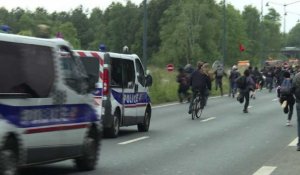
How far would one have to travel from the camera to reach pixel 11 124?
8242 mm

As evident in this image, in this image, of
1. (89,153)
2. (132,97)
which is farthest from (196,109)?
(89,153)

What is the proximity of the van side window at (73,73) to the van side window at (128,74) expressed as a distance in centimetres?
590

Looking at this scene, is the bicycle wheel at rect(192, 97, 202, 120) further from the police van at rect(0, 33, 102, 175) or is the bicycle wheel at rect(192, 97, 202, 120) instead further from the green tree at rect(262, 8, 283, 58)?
the green tree at rect(262, 8, 283, 58)

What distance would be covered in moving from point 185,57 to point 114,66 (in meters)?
90.8

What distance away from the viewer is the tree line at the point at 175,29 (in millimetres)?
105625

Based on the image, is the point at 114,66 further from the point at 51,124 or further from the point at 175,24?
the point at 175,24

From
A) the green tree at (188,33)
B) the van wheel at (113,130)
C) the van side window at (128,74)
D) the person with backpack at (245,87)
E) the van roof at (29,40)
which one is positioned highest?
the green tree at (188,33)

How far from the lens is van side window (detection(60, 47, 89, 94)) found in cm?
974

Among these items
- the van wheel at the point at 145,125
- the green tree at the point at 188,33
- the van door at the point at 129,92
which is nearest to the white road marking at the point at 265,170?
the van door at the point at 129,92

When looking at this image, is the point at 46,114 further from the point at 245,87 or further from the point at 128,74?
the point at 245,87

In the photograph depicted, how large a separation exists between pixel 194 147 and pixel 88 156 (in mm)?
4251

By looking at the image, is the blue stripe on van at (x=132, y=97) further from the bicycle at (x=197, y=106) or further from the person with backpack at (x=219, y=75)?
the person with backpack at (x=219, y=75)

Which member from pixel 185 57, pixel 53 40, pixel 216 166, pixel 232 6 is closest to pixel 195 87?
pixel 216 166

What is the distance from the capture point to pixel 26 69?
28.6 feet
